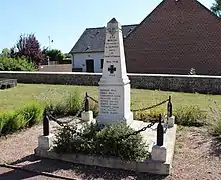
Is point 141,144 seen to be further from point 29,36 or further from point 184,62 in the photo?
point 29,36

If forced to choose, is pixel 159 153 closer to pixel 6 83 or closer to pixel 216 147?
pixel 216 147

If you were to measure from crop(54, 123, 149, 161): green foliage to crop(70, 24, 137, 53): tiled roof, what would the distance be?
31.6m

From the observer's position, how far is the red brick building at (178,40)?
76.8 ft

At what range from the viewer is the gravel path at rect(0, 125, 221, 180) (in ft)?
16.8

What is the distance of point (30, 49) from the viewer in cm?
3522

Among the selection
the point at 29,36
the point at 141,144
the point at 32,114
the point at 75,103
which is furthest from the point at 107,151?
the point at 29,36

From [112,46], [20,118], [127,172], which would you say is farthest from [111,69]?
[20,118]

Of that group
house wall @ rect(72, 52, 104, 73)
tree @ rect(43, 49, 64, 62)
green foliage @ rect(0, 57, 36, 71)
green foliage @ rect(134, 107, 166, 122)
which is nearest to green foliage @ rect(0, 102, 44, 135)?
green foliage @ rect(134, 107, 166, 122)

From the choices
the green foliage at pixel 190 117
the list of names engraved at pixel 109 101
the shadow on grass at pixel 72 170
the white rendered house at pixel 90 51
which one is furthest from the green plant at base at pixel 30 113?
the white rendered house at pixel 90 51

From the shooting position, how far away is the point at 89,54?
38.1m

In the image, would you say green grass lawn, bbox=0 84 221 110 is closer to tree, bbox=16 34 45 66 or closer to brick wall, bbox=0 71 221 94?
brick wall, bbox=0 71 221 94

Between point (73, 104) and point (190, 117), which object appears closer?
point (190, 117)

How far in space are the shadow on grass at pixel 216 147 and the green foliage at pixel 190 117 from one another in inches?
60.4

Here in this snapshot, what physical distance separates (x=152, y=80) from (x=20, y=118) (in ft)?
38.3
